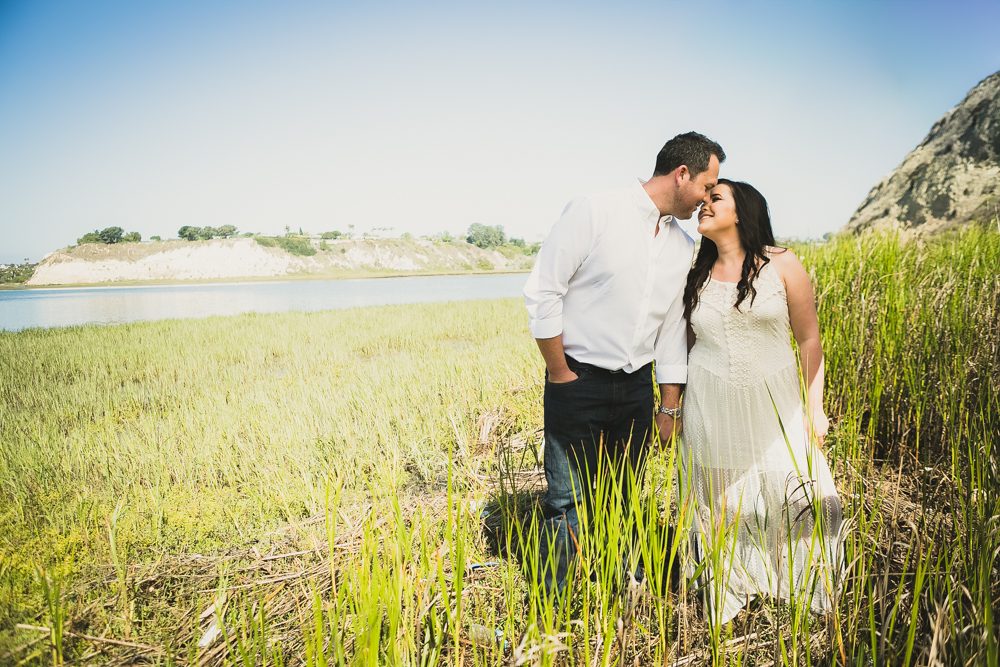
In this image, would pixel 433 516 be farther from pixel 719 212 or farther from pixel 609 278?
pixel 719 212

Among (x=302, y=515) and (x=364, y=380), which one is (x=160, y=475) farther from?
(x=364, y=380)

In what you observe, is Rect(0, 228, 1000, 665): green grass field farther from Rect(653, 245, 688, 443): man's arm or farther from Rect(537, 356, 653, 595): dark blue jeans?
Rect(653, 245, 688, 443): man's arm

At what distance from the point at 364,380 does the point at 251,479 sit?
3132mm

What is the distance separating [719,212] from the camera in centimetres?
205

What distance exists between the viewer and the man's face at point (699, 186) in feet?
6.68

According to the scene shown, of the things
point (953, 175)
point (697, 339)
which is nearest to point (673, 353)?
point (697, 339)

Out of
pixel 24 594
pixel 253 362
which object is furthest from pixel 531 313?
pixel 253 362

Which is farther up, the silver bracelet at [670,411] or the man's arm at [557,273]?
the man's arm at [557,273]

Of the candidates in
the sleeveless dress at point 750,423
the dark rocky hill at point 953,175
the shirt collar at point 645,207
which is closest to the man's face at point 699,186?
the shirt collar at point 645,207

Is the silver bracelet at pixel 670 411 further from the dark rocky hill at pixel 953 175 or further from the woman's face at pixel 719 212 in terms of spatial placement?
the dark rocky hill at pixel 953 175

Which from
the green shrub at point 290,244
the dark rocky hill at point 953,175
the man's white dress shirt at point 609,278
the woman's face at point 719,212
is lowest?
the man's white dress shirt at point 609,278

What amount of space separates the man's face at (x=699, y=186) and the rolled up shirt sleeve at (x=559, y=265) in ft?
1.40

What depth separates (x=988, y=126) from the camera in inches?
383

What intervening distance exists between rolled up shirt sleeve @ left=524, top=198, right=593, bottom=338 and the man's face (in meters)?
0.43
